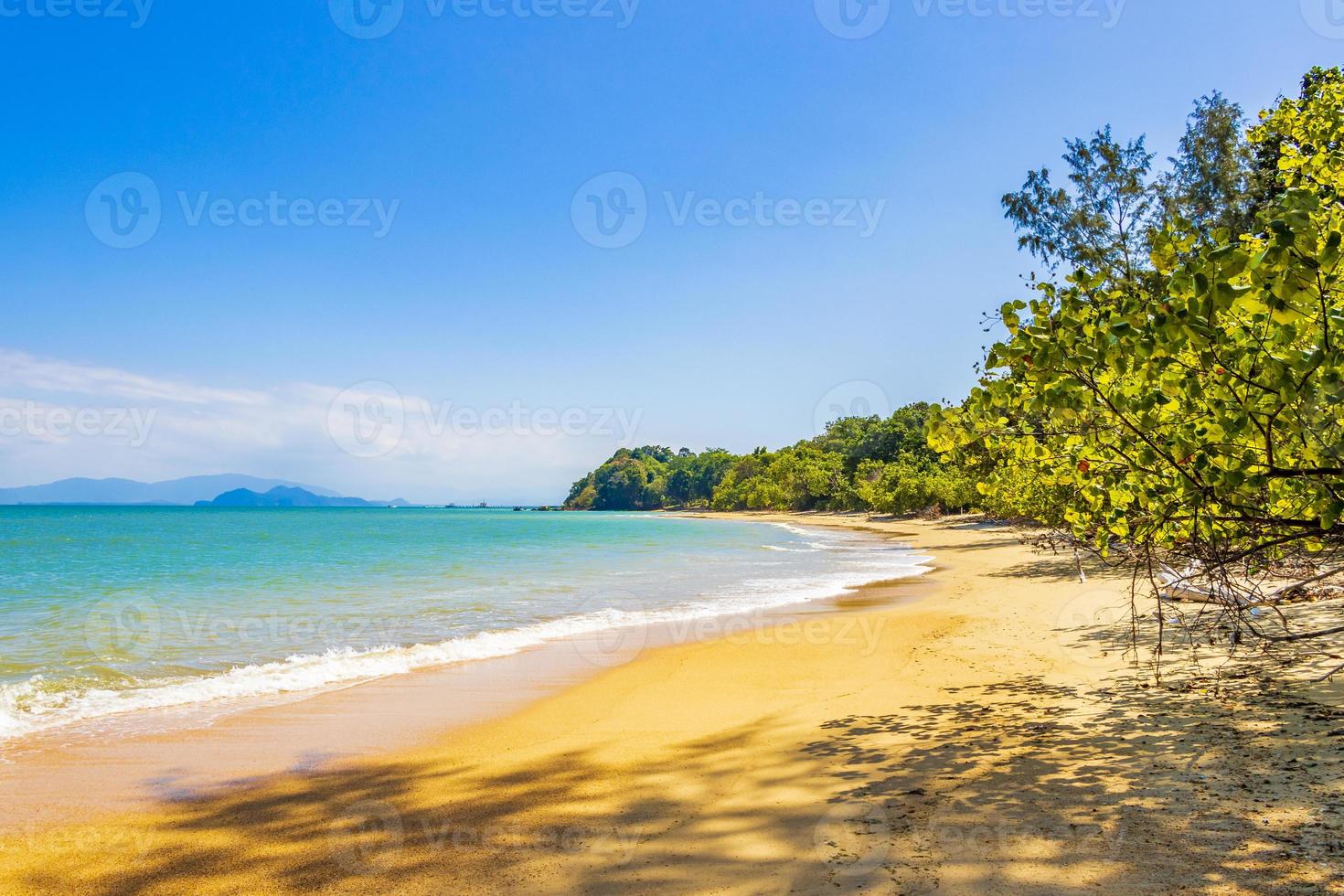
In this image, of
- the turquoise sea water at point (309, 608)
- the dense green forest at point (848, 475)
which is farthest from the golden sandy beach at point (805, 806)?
the dense green forest at point (848, 475)

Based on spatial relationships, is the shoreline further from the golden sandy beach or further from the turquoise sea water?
the turquoise sea water

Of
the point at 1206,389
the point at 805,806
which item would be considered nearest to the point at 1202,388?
the point at 1206,389

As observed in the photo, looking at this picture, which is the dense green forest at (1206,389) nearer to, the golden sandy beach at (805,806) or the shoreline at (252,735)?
the golden sandy beach at (805,806)

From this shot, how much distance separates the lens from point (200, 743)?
7148 millimetres

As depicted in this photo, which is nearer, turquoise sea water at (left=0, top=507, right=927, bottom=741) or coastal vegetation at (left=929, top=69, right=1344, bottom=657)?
coastal vegetation at (left=929, top=69, right=1344, bottom=657)

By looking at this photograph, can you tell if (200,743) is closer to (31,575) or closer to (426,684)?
(426,684)

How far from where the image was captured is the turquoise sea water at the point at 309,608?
32.1 feet

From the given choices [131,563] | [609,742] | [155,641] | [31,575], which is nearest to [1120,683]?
[609,742]

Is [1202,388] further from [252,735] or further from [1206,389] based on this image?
[252,735]

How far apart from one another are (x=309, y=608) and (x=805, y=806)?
51.6 feet

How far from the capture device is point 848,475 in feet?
317

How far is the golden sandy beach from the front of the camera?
3.83 m

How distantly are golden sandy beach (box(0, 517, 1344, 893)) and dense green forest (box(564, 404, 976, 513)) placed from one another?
30.4 m

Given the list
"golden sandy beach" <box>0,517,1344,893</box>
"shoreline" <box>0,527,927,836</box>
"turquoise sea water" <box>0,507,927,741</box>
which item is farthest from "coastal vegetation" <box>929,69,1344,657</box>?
"turquoise sea water" <box>0,507,927,741</box>
